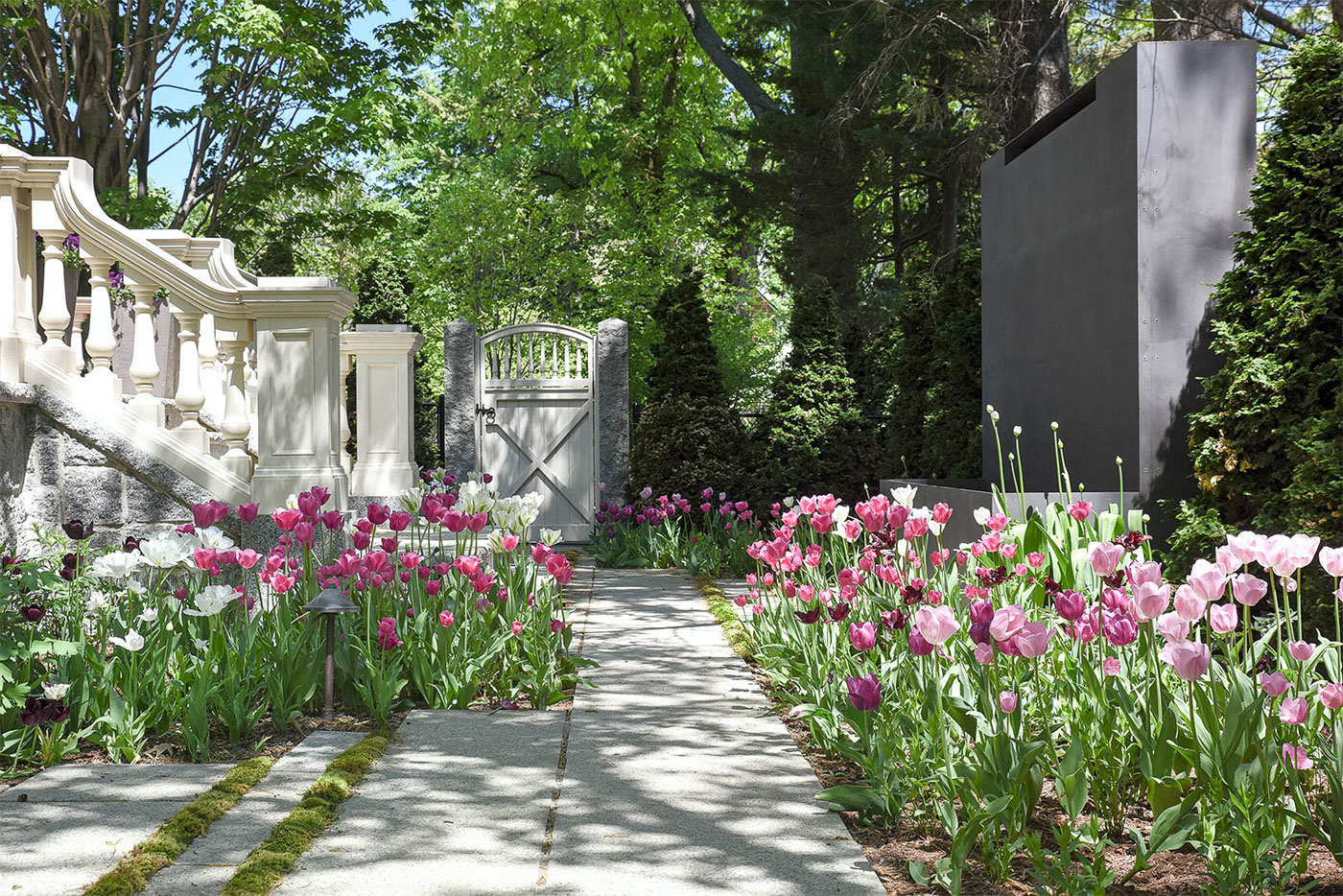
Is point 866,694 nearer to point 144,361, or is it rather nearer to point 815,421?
point 144,361

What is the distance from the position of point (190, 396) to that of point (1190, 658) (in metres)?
5.21

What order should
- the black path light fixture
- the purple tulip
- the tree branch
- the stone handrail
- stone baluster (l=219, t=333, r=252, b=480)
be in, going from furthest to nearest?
the tree branch → stone baluster (l=219, t=333, r=252, b=480) → the stone handrail → the black path light fixture → the purple tulip

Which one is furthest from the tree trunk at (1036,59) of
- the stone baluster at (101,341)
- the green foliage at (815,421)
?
the stone baluster at (101,341)

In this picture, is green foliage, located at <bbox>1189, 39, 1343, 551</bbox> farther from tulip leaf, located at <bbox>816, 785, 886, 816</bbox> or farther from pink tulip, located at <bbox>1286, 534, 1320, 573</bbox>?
tulip leaf, located at <bbox>816, 785, 886, 816</bbox>

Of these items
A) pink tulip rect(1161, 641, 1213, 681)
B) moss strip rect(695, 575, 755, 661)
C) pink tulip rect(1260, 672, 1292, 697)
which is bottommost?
moss strip rect(695, 575, 755, 661)

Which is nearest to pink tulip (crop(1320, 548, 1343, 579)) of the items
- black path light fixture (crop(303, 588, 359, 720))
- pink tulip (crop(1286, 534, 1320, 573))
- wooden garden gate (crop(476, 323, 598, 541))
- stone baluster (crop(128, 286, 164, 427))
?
pink tulip (crop(1286, 534, 1320, 573))

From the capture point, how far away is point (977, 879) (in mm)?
2590

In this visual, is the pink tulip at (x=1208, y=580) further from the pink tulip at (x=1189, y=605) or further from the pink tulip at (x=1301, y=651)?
the pink tulip at (x=1301, y=651)

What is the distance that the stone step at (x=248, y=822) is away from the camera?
8.14 ft

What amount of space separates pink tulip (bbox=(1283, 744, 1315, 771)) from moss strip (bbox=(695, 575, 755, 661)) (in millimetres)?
2902

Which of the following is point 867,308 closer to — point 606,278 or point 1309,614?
point 606,278

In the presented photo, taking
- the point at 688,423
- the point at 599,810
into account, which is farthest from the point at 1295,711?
the point at 688,423

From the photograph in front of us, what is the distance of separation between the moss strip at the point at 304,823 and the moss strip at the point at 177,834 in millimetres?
186

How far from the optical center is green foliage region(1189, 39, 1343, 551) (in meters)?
4.57
